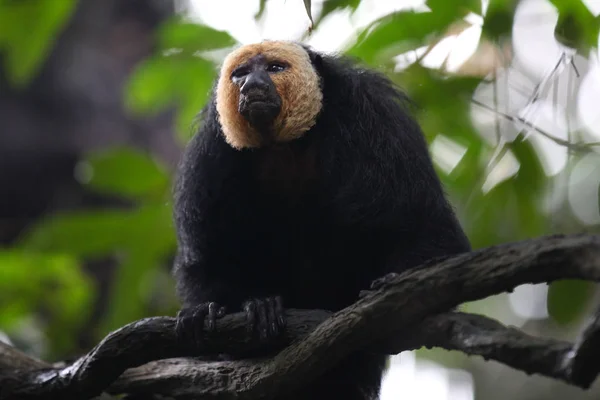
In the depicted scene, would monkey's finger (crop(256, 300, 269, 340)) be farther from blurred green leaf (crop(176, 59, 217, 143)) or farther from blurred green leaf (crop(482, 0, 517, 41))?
blurred green leaf (crop(176, 59, 217, 143))

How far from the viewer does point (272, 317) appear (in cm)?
300

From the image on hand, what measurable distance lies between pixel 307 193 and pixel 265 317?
0.91 m

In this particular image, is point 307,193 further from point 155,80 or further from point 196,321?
point 155,80

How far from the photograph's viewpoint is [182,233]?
378 cm

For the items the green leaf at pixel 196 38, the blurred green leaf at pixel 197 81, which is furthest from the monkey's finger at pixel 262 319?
the green leaf at pixel 196 38

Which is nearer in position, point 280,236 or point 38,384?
point 38,384

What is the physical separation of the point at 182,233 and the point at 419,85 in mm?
1337

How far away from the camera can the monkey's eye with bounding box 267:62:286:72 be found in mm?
3947

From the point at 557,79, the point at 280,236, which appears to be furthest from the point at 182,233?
the point at 557,79

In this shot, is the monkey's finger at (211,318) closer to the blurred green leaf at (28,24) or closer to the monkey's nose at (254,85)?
the monkey's nose at (254,85)

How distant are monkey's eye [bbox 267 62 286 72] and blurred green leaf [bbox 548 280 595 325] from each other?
5.71ft

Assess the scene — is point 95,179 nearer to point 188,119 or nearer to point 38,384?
point 188,119

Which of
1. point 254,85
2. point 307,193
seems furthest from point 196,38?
point 307,193

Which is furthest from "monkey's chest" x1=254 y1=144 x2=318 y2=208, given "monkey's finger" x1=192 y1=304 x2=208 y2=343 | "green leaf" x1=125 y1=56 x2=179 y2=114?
"green leaf" x1=125 y1=56 x2=179 y2=114
